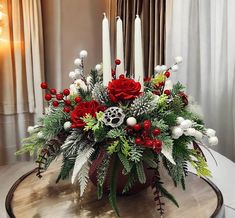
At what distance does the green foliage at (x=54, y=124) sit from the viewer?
3.08 ft

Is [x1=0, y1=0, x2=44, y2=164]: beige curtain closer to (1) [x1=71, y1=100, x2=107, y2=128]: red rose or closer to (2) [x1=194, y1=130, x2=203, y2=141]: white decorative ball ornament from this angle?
(1) [x1=71, y1=100, x2=107, y2=128]: red rose

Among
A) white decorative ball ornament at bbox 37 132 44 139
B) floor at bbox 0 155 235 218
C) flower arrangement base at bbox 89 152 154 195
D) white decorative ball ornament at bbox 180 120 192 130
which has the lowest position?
floor at bbox 0 155 235 218

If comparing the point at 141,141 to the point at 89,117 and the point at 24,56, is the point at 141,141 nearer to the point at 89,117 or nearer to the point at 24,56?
the point at 89,117

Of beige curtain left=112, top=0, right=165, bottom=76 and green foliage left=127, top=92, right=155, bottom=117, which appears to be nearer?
green foliage left=127, top=92, right=155, bottom=117

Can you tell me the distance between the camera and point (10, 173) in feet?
7.43

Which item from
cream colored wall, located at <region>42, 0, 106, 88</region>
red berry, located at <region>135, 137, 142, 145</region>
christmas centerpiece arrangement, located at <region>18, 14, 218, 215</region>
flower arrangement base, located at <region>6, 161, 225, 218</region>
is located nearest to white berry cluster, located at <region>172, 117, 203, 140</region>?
christmas centerpiece arrangement, located at <region>18, 14, 218, 215</region>

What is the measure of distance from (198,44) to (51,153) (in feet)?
4.36

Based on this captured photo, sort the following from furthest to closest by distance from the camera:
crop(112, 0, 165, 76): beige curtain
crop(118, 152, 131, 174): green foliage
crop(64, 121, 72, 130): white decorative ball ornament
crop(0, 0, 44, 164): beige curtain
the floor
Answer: crop(0, 0, 44, 164): beige curtain → crop(112, 0, 165, 76): beige curtain → the floor → crop(64, 121, 72, 130): white decorative ball ornament → crop(118, 152, 131, 174): green foliage

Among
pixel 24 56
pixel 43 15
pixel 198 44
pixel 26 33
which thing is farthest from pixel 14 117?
pixel 198 44

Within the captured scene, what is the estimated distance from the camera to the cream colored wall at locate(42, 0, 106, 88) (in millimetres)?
2418

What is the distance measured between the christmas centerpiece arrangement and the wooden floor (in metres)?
1.13

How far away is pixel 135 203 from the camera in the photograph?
3.14 ft

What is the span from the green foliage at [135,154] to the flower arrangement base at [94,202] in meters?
0.17

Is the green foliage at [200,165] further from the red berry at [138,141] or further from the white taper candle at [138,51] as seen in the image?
the white taper candle at [138,51]
